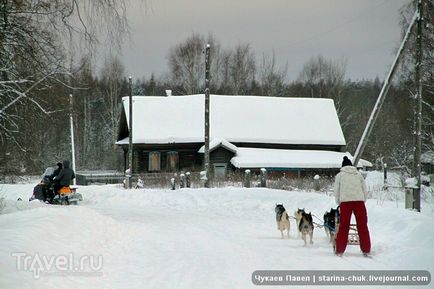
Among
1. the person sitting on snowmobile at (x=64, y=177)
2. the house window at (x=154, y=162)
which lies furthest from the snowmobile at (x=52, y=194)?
the house window at (x=154, y=162)

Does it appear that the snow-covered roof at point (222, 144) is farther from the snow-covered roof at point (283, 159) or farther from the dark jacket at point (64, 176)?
the dark jacket at point (64, 176)

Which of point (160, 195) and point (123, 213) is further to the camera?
point (160, 195)

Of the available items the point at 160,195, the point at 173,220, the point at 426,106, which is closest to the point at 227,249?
the point at 173,220

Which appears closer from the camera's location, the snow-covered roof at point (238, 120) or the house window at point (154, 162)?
the snow-covered roof at point (238, 120)

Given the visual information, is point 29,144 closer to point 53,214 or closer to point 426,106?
point 53,214

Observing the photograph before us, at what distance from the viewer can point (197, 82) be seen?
6359 cm

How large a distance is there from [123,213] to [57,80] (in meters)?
6.76

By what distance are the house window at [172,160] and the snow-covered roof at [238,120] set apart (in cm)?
220

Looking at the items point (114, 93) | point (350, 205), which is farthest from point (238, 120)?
point (350, 205)

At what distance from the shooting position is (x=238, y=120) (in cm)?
4591

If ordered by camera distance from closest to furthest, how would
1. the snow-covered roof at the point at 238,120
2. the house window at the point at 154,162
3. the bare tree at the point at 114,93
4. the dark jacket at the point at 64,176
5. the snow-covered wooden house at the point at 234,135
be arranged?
the dark jacket at the point at 64,176 < the snow-covered wooden house at the point at 234,135 < the snow-covered roof at the point at 238,120 < the house window at the point at 154,162 < the bare tree at the point at 114,93

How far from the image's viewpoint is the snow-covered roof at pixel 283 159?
3975cm

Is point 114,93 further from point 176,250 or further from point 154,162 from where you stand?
point 176,250

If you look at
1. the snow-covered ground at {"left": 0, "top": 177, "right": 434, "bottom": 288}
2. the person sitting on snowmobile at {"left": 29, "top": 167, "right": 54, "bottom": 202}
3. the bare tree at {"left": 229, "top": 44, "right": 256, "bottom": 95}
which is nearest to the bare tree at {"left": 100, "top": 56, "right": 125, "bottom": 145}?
the bare tree at {"left": 229, "top": 44, "right": 256, "bottom": 95}
